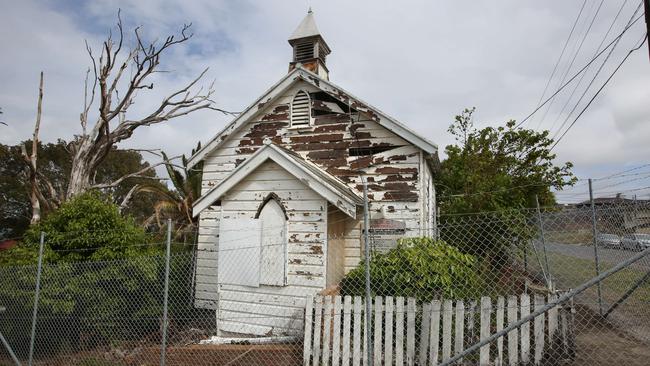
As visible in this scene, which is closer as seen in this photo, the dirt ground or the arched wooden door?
the dirt ground

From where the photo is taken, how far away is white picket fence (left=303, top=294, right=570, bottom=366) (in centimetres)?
541

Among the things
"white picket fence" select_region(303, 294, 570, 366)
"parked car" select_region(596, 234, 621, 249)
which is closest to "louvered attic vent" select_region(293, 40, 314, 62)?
"white picket fence" select_region(303, 294, 570, 366)

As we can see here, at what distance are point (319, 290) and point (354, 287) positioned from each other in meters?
0.78

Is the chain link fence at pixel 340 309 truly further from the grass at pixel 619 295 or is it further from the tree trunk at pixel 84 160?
the tree trunk at pixel 84 160

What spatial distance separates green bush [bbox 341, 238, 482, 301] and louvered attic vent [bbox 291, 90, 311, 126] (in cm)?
488

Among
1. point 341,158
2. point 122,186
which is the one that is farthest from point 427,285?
point 122,186

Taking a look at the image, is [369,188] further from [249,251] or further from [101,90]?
[101,90]

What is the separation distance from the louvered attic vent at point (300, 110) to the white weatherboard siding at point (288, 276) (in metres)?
2.85

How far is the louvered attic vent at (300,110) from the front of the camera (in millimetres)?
10656

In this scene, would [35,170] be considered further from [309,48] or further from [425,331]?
[425,331]

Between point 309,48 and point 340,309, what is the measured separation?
355 inches

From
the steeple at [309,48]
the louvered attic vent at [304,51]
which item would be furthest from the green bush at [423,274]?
the louvered attic vent at [304,51]

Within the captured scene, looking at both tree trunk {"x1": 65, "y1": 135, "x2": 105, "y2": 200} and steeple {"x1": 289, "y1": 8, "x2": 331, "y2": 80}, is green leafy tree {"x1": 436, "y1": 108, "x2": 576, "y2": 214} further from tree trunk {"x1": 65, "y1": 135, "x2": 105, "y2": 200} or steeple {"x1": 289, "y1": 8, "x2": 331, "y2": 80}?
tree trunk {"x1": 65, "y1": 135, "x2": 105, "y2": 200}

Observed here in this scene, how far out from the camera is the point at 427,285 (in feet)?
20.4
